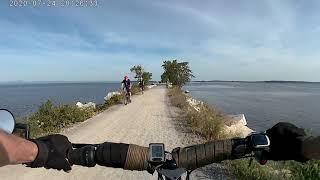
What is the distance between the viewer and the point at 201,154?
5.65 feet

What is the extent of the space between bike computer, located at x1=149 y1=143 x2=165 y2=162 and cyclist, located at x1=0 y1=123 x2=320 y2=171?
0.34ft

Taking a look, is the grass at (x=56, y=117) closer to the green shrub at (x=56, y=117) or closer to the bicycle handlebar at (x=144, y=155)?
the green shrub at (x=56, y=117)

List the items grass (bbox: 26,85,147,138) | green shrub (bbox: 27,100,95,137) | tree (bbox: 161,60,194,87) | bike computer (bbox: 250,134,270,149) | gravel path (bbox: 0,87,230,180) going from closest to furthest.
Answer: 1. bike computer (bbox: 250,134,270,149)
2. gravel path (bbox: 0,87,230,180)
3. grass (bbox: 26,85,147,138)
4. green shrub (bbox: 27,100,95,137)
5. tree (bbox: 161,60,194,87)

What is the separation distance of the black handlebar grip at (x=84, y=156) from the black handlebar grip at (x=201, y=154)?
34cm

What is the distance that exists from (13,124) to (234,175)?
7.57 m

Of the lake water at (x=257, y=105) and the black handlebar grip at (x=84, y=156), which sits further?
the lake water at (x=257, y=105)

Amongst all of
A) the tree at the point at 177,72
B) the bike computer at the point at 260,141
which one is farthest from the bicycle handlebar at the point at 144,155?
the tree at the point at 177,72

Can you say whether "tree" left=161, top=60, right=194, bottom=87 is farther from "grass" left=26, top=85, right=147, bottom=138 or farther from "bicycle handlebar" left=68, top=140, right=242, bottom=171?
"bicycle handlebar" left=68, top=140, right=242, bottom=171

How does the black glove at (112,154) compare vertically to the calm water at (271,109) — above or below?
above

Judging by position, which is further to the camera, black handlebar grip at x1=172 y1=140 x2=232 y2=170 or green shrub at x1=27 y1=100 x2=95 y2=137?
green shrub at x1=27 y1=100 x2=95 y2=137

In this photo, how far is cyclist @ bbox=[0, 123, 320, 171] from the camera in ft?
4.92

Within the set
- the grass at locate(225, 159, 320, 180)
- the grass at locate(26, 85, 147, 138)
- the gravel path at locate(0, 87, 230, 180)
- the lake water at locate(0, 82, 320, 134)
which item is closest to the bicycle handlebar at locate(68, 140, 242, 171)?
the grass at locate(225, 159, 320, 180)

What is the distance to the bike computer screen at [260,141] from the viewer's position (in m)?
1.64

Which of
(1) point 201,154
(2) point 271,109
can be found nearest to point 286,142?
(1) point 201,154
